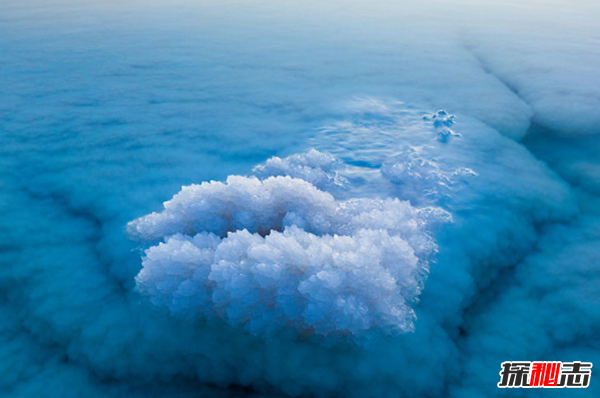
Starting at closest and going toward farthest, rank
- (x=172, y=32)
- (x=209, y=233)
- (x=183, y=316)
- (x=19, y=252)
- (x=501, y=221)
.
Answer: (x=183, y=316)
(x=209, y=233)
(x=19, y=252)
(x=501, y=221)
(x=172, y=32)

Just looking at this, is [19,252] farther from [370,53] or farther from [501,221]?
[370,53]

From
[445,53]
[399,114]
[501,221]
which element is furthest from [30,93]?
[445,53]

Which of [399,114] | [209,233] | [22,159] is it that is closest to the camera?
[209,233]

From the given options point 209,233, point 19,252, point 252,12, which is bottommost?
point 19,252

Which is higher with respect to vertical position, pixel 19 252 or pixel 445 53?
pixel 445 53
